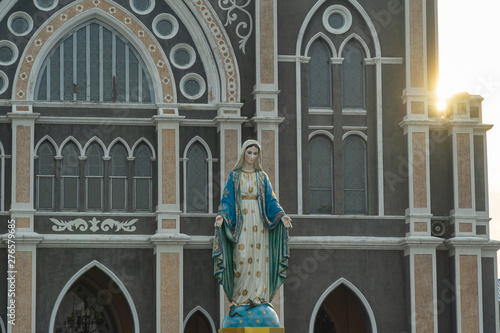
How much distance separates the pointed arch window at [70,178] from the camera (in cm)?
3622

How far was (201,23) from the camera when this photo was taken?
1460 inches

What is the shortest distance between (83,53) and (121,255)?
18.6 feet

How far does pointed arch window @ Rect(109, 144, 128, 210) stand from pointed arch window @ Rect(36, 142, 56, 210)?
5.16 ft

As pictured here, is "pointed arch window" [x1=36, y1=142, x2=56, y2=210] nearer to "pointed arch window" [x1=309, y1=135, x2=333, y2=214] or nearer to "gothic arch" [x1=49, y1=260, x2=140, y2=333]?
"gothic arch" [x1=49, y1=260, x2=140, y2=333]

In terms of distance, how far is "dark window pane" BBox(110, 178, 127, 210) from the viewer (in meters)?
36.4

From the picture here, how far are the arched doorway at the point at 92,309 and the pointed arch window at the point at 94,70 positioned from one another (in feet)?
16.7

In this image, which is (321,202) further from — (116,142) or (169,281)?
(116,142)

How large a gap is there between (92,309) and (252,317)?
18.6m

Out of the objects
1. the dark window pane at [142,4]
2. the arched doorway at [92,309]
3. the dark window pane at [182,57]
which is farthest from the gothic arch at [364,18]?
the arched doorway at [92,309]

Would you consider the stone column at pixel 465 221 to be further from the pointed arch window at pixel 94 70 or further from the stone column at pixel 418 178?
the pointed arch window at pixel 94 70

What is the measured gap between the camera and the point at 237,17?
3738 cm

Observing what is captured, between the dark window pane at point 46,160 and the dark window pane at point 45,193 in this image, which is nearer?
the dark window pane at point 45,193

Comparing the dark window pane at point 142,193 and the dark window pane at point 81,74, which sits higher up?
the dark window pane at point 81,74

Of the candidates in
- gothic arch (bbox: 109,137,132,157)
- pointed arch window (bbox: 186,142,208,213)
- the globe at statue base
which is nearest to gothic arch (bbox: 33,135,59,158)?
gothic arch (bbox: 109,137,132,157)
